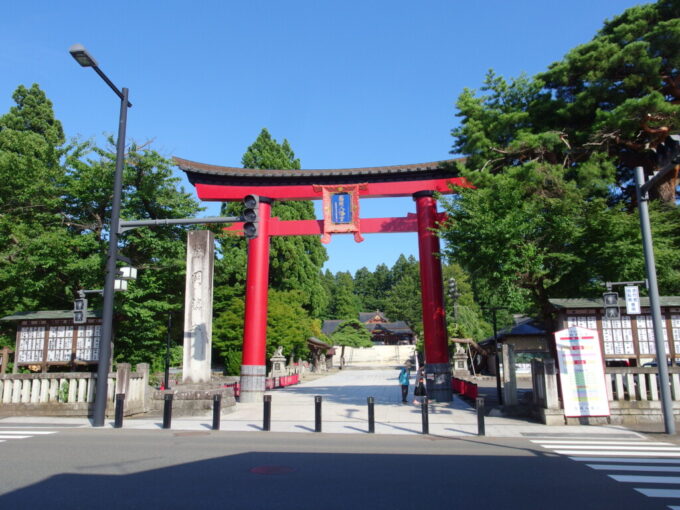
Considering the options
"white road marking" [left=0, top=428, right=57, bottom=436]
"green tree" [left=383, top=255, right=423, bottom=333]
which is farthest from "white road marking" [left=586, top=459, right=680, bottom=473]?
"green tree" [left=383, top=255, right=423, bottom=333]

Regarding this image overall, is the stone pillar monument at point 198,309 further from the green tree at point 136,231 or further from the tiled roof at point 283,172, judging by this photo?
the tiled roof at point 283,172

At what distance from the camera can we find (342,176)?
20625 millimetres

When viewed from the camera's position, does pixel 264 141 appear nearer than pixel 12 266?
No

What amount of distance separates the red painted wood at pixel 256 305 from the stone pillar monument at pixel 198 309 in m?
2.79

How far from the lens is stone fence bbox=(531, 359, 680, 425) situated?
1217 centimetres

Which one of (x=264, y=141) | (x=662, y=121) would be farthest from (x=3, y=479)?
(x=264, y=141)

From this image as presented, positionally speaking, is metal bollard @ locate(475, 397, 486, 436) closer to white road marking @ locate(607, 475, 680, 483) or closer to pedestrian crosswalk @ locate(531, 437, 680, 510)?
pedestrian crosswalk @ locate(531, 437, 680, 510)

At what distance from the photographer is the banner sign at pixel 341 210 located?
800 inches

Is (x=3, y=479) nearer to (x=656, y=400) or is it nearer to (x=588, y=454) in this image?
(x=588, y=454)

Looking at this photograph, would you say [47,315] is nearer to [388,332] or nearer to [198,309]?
[198,309]

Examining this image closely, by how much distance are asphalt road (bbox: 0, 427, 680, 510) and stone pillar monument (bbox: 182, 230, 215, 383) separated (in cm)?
596

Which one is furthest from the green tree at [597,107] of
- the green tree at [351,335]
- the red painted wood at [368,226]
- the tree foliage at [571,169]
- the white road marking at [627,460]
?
the green tree at [351,335]

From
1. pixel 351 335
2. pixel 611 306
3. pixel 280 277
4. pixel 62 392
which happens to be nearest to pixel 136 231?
pixel 62 392

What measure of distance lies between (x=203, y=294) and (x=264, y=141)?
1050 inches
